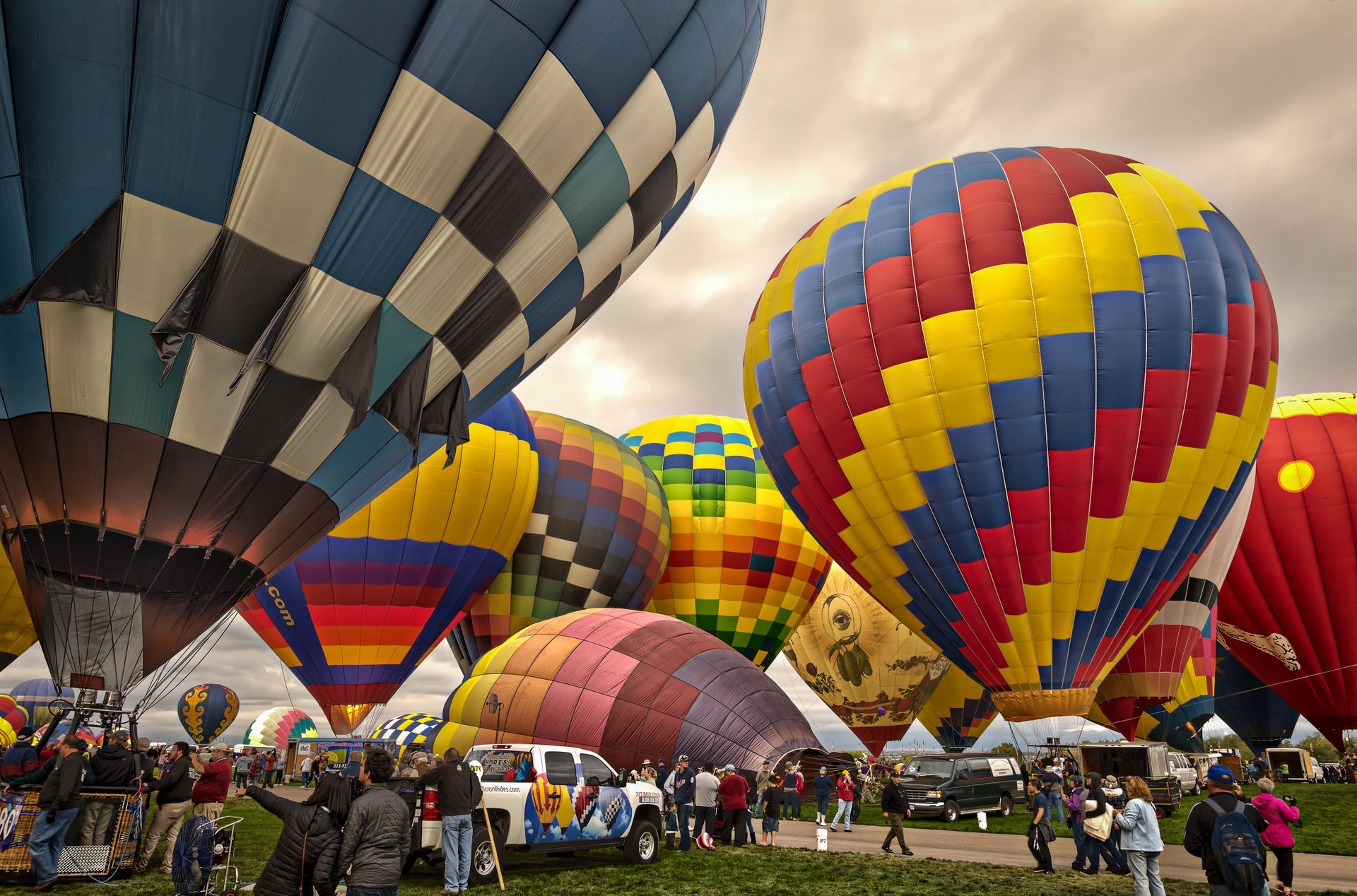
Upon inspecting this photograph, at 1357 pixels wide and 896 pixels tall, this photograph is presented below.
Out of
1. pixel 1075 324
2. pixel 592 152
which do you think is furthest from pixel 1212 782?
pixel 1075 324

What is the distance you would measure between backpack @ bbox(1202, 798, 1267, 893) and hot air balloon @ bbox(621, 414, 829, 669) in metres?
20.1

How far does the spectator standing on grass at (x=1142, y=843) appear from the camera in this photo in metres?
6.75

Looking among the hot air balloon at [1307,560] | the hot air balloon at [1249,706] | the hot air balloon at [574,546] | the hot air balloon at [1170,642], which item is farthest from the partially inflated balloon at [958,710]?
the hot air balloon at [574,546]

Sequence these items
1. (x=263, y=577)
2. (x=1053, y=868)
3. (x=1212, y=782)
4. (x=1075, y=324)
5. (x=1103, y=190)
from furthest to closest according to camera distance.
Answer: (x=1103, y=190)
(x=1075, y=324)
(x=1053, y=868)
(x=263, y=577)
(x=1212, y=782)

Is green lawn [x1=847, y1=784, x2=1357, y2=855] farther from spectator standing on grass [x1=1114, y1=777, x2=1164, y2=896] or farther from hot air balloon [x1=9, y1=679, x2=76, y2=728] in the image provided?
hot air balloon [x1=9, y1=679, x2=76, y2=728]

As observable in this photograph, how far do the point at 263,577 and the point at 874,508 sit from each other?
36.1 feet

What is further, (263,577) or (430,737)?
(430,737)

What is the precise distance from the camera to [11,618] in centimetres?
1856

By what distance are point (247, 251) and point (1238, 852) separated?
7.88m

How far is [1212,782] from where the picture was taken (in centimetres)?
561

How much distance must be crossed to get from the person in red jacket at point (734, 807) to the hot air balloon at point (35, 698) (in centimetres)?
3296

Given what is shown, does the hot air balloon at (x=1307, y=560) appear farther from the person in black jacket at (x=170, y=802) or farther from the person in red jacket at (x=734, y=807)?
the person in black jacket at (x=170, y=802)

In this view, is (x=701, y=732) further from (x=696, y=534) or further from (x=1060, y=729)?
(x=696, y=534)

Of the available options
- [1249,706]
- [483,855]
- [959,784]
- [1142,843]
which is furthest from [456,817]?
[1249,706]
